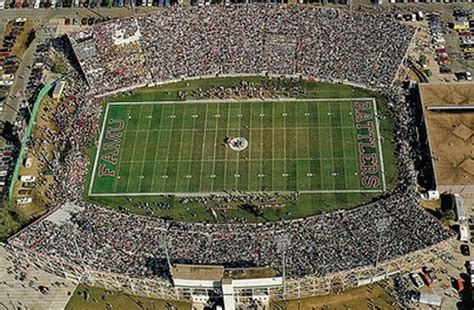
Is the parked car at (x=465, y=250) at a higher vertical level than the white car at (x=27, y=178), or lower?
higher

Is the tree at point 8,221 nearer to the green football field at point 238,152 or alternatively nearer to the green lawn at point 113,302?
the green football field at point 238,152

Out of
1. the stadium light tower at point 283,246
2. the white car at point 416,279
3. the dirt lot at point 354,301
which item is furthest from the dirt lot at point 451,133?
the stadium light tower at point 283,246

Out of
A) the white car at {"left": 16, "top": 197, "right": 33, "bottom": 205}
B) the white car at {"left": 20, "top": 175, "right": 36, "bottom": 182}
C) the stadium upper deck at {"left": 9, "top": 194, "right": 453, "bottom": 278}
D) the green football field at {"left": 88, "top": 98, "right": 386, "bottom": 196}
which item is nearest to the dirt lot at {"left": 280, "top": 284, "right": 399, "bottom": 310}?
the stadium upper deck at {"left": 9, "top": 194, "right": 453, "bottom": 278}

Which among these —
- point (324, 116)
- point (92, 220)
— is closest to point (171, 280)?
point (92, 220)

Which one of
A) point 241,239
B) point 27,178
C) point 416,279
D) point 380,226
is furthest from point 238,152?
point 416,279

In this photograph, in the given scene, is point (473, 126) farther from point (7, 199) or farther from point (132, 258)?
point (7, 199)

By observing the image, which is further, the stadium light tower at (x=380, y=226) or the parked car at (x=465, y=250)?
the parked car at (x=465, y=250)
